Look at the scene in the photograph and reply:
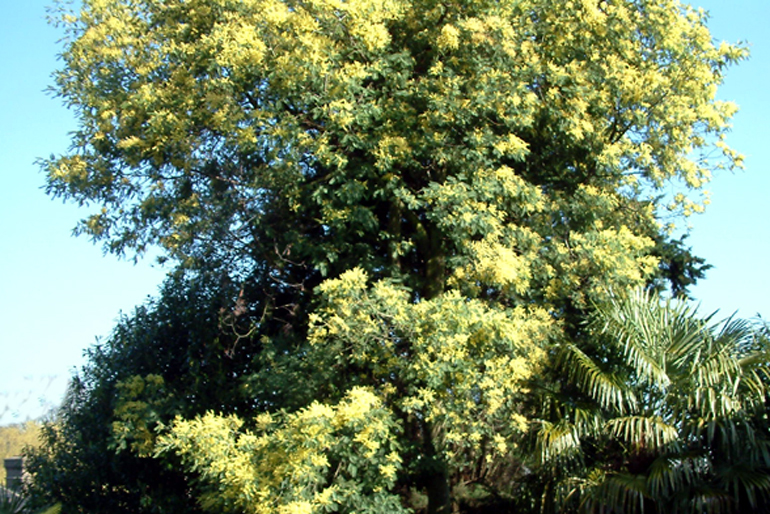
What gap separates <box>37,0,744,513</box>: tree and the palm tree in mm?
632

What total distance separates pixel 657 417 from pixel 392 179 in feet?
13.8

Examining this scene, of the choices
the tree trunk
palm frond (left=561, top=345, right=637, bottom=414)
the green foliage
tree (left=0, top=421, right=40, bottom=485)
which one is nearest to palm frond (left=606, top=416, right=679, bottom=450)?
palm frond (left=561, top=345, right=637, bottom=414)

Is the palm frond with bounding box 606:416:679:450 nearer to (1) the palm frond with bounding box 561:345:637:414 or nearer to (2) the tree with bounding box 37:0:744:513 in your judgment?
(1) the palm frond with bounding box 561:345:637:414

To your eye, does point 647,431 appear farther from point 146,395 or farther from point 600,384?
point 146,395

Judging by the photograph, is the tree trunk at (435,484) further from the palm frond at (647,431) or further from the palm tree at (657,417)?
the palm frond at (647,431)

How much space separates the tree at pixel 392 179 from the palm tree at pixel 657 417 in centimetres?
63

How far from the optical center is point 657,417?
8.70m

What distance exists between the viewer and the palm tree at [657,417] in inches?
312

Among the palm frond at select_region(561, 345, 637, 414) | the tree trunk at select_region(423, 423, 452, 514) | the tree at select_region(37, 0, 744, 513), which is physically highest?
the tree at select_region(37, 0, 744, 513)

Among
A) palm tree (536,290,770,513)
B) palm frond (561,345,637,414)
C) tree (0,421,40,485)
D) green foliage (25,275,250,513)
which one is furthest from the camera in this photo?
tree (0,421,40,485)

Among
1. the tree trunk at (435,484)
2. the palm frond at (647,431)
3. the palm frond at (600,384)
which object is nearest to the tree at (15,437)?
the tree trunk at (435,484)

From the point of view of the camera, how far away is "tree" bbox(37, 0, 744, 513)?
9.02 m

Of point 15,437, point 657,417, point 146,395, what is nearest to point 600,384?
point 657,417

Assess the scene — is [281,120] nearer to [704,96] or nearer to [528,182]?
Result: [528,182]
